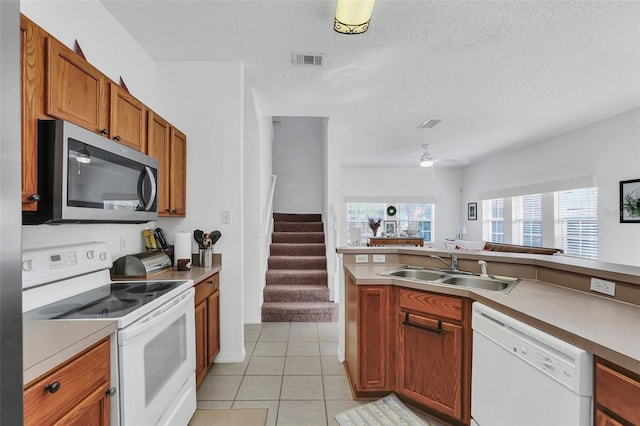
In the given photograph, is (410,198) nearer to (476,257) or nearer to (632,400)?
(476,257)

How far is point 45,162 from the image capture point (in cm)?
127

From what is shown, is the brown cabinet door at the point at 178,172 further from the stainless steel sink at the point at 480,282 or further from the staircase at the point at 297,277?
the stainless steel sink at the point at 480,282

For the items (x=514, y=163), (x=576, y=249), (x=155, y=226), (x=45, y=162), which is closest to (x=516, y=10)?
(x=45, y=162)

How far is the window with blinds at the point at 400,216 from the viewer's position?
8.36 metres

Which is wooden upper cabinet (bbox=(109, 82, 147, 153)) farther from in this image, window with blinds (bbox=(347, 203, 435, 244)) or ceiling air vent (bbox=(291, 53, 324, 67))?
window with blinds (bbox=(347, 203, 435, 244))

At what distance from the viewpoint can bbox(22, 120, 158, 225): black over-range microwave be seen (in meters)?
1.27

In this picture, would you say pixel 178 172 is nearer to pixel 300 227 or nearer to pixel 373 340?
pixel 373 340

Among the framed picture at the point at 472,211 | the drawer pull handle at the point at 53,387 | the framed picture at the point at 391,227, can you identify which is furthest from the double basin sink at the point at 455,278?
the framed picture at the point at 472,211

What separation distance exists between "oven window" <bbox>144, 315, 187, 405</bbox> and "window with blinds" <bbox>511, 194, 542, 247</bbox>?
19.8ft

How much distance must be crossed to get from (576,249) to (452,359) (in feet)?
13.8

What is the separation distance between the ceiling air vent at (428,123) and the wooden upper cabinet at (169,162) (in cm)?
321

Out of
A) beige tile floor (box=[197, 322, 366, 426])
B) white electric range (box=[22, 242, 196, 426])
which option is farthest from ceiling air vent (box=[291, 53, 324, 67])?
beige tile floor (box=[197, 322, 366, 426])

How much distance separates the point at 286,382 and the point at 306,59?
2638 millimetres

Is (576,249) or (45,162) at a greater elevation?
(45,162)
